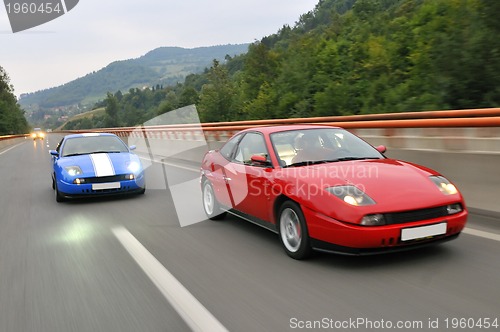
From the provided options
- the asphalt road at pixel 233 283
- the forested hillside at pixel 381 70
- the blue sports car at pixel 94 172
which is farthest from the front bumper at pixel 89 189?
the forested hillside at pixel 381 70

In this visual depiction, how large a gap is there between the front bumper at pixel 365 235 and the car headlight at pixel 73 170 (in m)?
5.85

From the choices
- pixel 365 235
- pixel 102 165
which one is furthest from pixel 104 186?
pixel 365 235

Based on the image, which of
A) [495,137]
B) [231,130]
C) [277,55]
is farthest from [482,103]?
[277,55]

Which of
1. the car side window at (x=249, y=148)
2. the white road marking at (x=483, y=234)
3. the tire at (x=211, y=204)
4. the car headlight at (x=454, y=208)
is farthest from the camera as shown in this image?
the tire at (x=211, y=204)

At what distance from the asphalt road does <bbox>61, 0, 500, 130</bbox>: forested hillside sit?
16653 millimetres

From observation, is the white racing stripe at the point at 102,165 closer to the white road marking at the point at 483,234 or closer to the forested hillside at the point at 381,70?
the white road marking at the point at 483,234

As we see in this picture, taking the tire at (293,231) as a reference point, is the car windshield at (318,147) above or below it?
above

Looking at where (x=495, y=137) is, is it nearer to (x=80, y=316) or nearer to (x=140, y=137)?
(x=80, y=316)

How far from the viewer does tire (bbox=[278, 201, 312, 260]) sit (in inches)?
192

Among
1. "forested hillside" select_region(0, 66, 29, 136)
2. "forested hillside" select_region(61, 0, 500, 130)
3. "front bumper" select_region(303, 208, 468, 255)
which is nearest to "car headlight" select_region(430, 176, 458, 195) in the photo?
"front bumper" select_region(303, 208, 468, 255)

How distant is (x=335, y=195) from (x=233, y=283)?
1.21 meters

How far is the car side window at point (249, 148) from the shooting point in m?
6.08

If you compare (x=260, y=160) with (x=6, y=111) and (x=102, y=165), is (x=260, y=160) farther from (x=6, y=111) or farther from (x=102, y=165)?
(x=6, y=111)

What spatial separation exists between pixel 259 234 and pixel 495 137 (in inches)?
130
